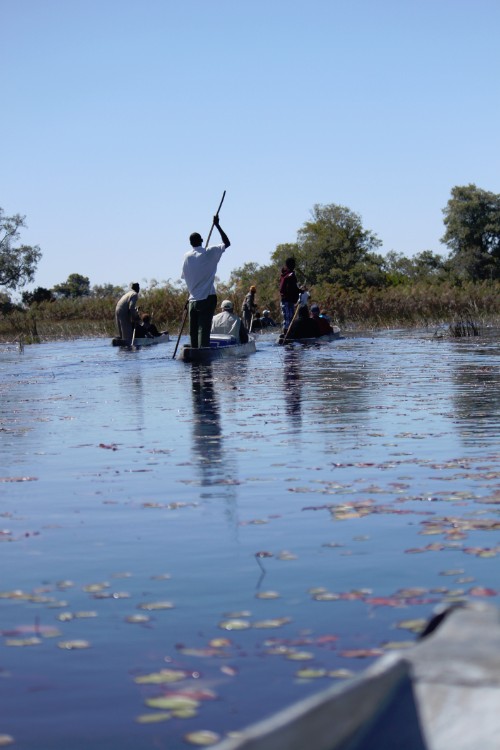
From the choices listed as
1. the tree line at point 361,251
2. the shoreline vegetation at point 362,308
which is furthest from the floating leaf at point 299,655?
the tree line at point 361,251

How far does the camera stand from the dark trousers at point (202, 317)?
2514cm

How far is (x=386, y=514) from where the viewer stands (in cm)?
771

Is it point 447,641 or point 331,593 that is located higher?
point 447,641

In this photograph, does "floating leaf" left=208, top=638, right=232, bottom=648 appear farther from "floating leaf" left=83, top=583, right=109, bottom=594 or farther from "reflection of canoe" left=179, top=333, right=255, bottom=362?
"reflection of canoe" left=179, top=333, right=255, bottom=362

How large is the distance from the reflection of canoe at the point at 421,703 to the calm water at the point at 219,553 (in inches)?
50.0

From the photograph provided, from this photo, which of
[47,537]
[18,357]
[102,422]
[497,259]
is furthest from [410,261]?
[47,537]

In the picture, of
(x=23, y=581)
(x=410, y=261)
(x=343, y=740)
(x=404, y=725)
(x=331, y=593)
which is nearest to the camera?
(x=343, y=740)

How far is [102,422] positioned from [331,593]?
30.3 feet

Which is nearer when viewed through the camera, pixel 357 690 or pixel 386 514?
pixel 357 690

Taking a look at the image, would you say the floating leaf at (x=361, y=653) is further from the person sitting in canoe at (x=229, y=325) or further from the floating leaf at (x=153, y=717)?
the person sitting in canoe at (x=229, y=325)

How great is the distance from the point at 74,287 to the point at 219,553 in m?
149

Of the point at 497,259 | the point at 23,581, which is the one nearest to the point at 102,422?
the point at 23,581

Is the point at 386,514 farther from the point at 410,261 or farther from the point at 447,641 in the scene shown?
the point at 410,261

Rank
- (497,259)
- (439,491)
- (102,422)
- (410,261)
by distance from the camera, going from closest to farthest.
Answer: (439,491)
(102,422)
(497,259)
(410,261)
